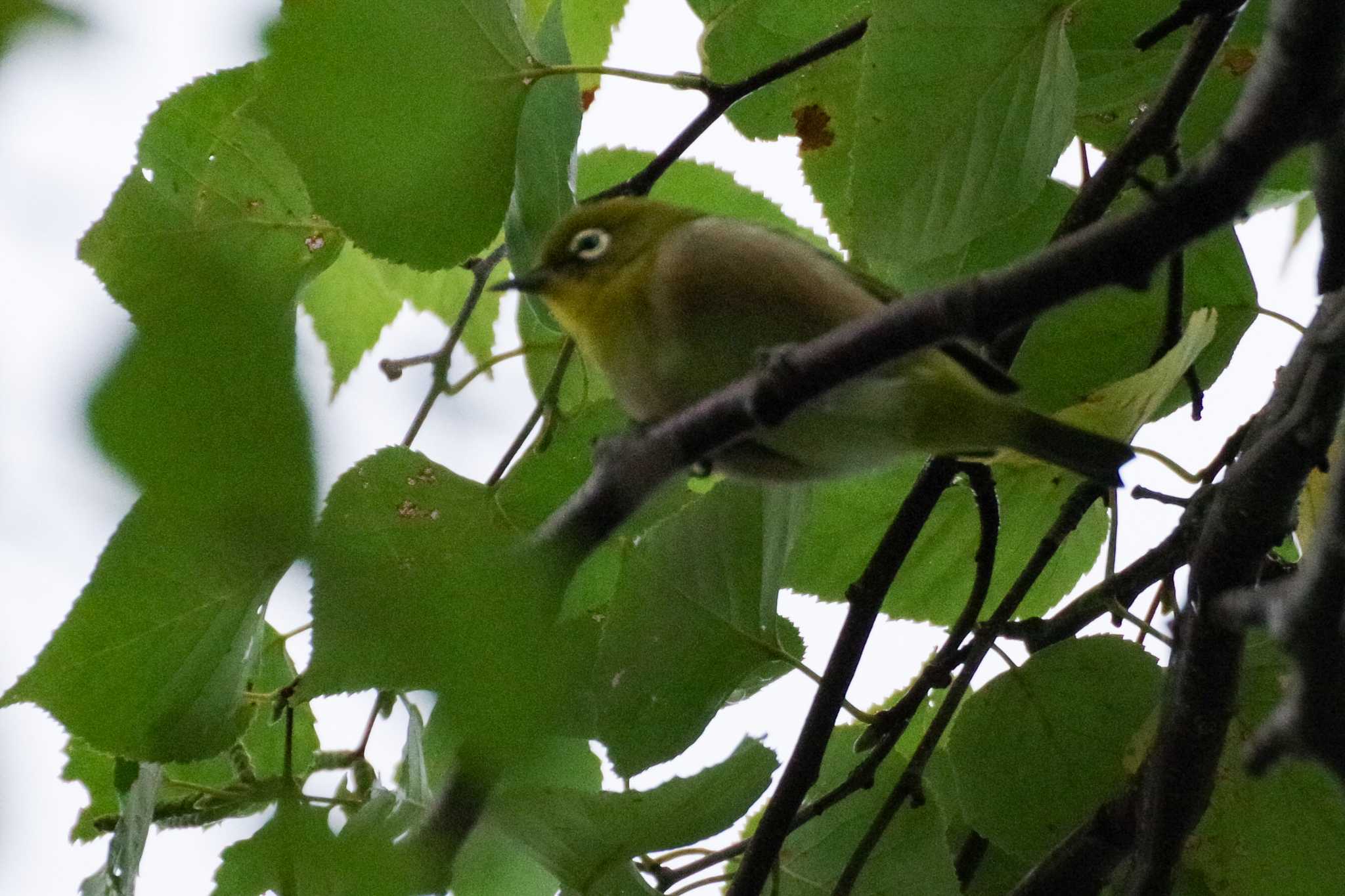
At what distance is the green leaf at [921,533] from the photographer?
2.06m

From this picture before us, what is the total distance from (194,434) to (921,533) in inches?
70.6

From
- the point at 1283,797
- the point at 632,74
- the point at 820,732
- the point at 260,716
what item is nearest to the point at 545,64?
the point at 632,74

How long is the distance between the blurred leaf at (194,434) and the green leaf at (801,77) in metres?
0.72

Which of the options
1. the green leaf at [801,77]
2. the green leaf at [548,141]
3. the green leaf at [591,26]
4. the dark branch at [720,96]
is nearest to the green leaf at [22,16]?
the green leaf at [548,141]

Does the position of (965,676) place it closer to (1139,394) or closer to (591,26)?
(1139,394)

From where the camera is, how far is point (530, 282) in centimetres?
210

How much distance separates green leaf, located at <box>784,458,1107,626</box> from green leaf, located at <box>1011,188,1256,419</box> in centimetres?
18

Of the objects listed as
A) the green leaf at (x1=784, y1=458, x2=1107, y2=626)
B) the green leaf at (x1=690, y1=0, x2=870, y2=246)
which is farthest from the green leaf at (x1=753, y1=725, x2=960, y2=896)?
the green leaf at (x1=690, y1=0, x2=870, y2=246)

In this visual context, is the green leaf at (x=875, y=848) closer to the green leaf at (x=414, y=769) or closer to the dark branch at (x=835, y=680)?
the dark branch at (x=835, y=680)

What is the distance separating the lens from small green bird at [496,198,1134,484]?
177 centimetres

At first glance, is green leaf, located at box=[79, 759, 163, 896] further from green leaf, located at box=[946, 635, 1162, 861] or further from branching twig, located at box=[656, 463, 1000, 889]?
green leaf, located at box=[946, 635, 1162, 861]

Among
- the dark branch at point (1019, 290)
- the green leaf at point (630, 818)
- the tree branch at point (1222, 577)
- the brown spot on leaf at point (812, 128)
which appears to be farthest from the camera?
the brown spot on leaf at point (812, 128)

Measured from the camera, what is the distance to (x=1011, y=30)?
1.74 meters

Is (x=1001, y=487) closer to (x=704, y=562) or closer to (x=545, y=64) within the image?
(x=704, y=562)
